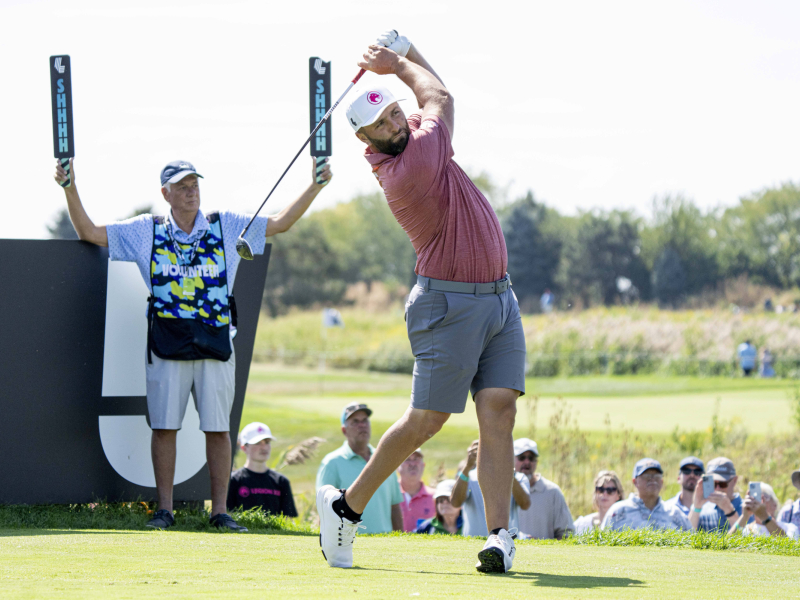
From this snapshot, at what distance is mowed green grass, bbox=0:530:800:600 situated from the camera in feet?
10.2

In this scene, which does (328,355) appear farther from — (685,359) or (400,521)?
(400,521)

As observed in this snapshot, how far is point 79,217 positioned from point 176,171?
1.94 ft

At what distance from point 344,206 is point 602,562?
10177 cm

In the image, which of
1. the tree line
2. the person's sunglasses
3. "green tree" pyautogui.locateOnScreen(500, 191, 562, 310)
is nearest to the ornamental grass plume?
the person's sunglasses

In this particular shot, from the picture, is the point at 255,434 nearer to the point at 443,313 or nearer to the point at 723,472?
the point at 723,472

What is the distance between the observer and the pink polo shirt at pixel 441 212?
3.75 m

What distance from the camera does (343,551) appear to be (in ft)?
12.5

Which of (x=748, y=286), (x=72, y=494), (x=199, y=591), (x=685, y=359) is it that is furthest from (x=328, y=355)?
(x=199, y=591)

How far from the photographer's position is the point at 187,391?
5.40 meters

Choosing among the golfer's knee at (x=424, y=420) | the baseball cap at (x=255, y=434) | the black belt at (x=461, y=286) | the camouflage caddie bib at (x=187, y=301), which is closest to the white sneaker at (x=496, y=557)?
the golfer's knee at (x=424, y=420)

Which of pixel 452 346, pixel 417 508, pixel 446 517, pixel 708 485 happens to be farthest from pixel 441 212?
pixel 417 508

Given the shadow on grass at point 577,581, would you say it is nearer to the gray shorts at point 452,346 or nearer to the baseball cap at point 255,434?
the gray shorts at point 452,346

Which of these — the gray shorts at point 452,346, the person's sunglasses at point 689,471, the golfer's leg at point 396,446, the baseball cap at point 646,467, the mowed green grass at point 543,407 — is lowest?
the mowed green grass at point 543,407

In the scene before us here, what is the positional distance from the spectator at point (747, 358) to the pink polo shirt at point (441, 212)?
29.9 m
